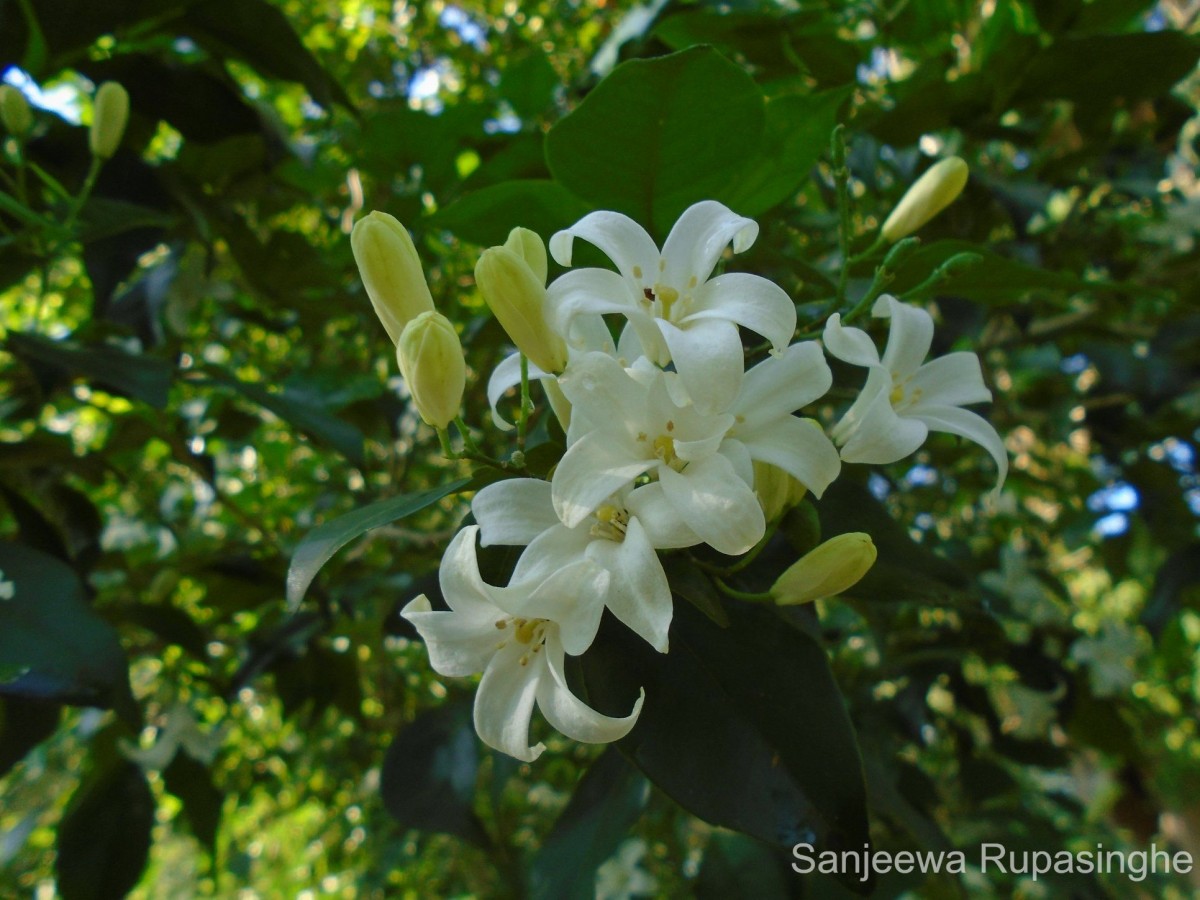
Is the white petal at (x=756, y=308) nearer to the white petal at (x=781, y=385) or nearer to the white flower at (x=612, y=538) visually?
the white petal at (x=781, y=385)

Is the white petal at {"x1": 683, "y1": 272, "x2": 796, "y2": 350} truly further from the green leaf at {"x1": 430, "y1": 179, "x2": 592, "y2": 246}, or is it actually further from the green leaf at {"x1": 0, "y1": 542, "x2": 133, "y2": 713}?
the green leaf at {"x1": 0, "y1": 542, "x2": 133, "y2": 713}

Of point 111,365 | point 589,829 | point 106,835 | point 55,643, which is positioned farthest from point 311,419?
point 106,835

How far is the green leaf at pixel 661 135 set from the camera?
1.99 ft

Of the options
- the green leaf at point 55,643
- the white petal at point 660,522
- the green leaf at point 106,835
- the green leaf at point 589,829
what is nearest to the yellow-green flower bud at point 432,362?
the white petal at point 660,522

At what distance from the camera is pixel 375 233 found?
53 centimetres

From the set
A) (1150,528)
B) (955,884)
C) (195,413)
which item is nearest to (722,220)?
(955,884)

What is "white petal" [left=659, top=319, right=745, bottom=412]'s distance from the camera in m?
0.46

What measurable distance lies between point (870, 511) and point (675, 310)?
221mm

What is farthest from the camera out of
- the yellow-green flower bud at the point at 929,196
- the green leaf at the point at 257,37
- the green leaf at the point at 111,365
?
the green leaf at the point at 257,37

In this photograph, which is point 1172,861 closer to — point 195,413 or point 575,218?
point 575,218

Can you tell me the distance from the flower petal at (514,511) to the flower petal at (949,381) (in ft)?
0.99

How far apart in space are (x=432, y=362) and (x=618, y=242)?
0.47 feet

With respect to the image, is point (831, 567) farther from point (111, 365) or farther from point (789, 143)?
point (111, 365)

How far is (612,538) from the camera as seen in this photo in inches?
20.1
